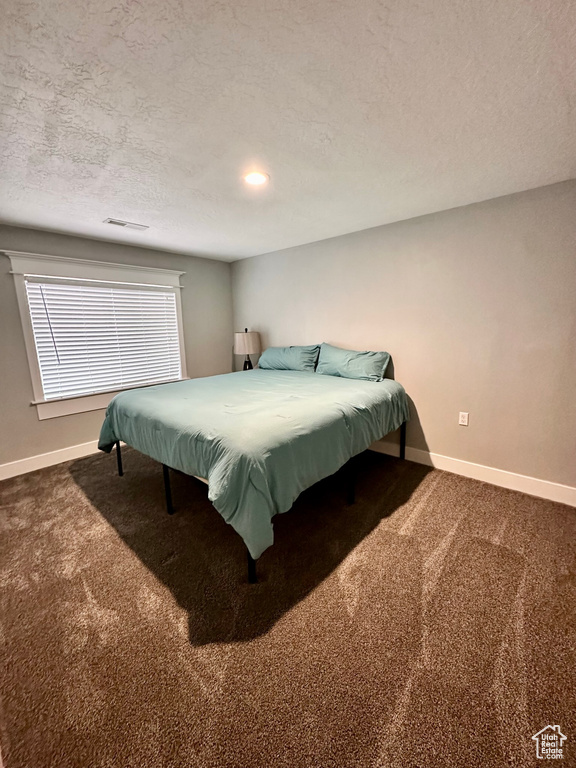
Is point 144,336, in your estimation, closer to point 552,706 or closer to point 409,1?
point 409,1

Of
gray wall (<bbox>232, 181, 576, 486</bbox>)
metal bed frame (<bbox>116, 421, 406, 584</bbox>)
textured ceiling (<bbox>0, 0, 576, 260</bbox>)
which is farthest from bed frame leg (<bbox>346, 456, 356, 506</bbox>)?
textured ceiling (<bbox>0, 0, 576, 260</bbox>)

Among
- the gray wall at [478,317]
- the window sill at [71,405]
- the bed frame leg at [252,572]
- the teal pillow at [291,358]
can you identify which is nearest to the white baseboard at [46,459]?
the window sill at [71,405]

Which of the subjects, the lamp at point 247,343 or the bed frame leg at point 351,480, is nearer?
the bed frame leg at point 351,480

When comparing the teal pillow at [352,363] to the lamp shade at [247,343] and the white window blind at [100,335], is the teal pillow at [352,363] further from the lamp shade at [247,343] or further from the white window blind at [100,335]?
the white window blind at [100,335]

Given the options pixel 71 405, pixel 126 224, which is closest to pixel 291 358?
pixel 126 224

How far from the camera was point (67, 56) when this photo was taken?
1.04 m

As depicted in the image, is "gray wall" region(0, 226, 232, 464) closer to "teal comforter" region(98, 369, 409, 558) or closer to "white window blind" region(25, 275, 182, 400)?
"white window blind" region(25, 275, 182, 400)

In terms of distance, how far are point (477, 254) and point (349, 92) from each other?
5.66 ft

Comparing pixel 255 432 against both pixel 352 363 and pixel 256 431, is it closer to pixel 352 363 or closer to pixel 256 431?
pixel 256 431

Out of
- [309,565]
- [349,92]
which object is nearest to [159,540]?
[309,565]

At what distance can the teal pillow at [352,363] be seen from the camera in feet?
9.48

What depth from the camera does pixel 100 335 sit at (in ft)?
10.8

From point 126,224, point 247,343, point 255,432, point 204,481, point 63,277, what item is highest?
point 126,224

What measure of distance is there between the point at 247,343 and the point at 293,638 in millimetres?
3221
